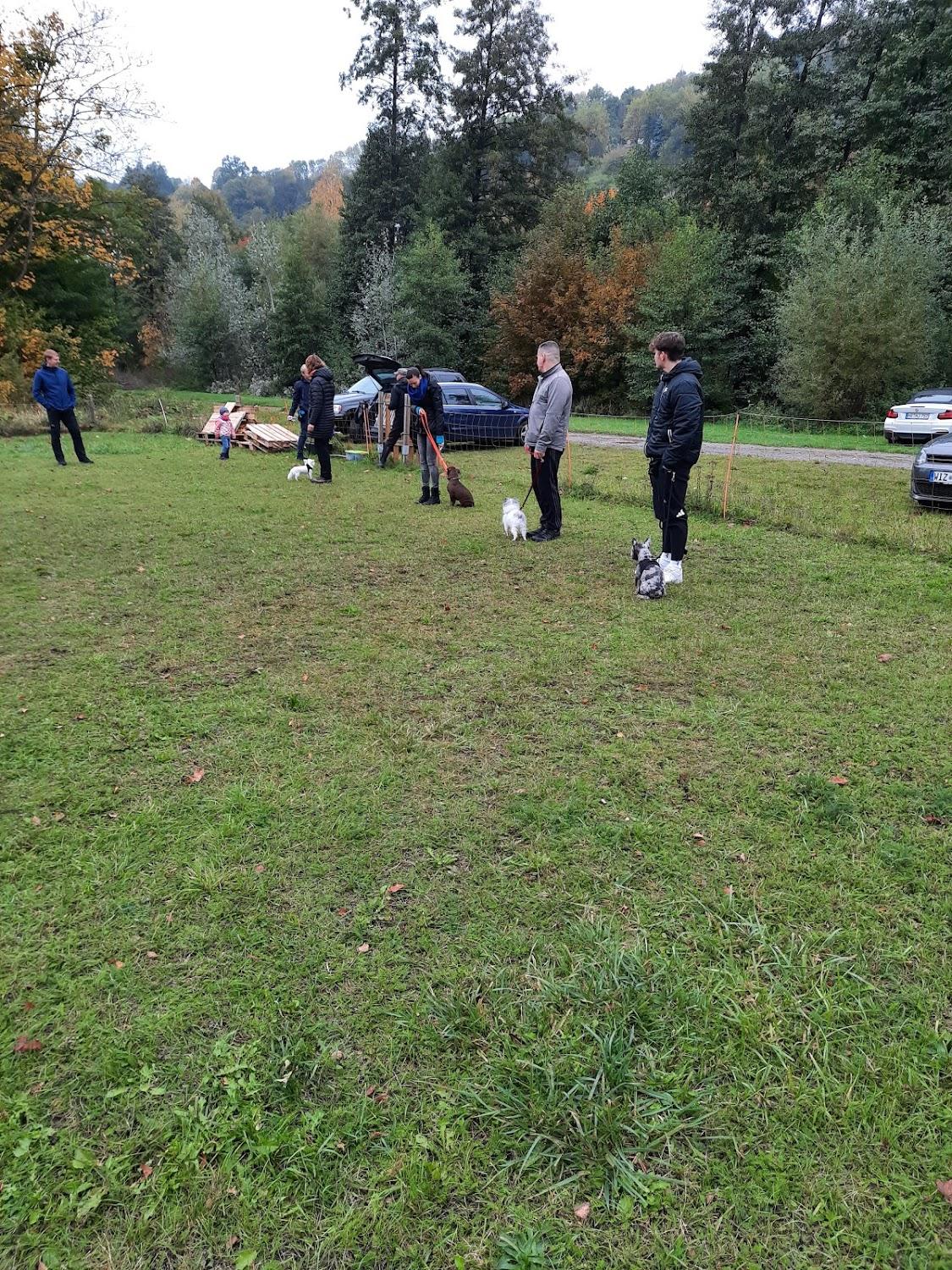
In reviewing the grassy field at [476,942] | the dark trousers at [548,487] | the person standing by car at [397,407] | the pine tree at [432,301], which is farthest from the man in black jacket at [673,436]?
the pine tree at [432,301]

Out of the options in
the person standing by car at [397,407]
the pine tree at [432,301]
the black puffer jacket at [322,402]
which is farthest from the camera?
the pine tree at [432,301]

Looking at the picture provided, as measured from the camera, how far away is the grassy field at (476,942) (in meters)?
1.76

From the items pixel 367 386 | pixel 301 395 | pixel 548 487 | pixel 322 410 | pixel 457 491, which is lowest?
pixel 457 491

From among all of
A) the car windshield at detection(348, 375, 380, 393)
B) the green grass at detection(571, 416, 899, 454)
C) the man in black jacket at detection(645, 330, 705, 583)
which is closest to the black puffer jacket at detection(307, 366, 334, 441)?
the car windshield at detection(348, 375, 380, 393)

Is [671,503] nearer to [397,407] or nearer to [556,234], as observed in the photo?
[397,407]

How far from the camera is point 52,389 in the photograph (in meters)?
11.8

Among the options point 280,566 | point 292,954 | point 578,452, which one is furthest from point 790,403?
point 292,954

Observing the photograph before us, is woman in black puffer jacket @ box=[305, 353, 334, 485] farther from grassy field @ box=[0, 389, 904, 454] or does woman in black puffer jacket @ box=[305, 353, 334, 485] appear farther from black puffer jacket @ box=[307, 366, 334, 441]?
grassy field @ box=[0, 389, 904, 454]

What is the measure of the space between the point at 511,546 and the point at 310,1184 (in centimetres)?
650

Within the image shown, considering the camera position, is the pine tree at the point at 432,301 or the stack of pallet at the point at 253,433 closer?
the stack of pallet at the point at 253,433

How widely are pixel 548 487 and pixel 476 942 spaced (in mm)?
Result: 6019

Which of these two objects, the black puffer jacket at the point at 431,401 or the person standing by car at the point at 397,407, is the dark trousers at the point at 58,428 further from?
the black puffer jacket at the point at 431,401

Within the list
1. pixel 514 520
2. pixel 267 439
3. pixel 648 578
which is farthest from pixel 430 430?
pixel 267 439

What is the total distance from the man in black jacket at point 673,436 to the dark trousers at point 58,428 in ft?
34.1
